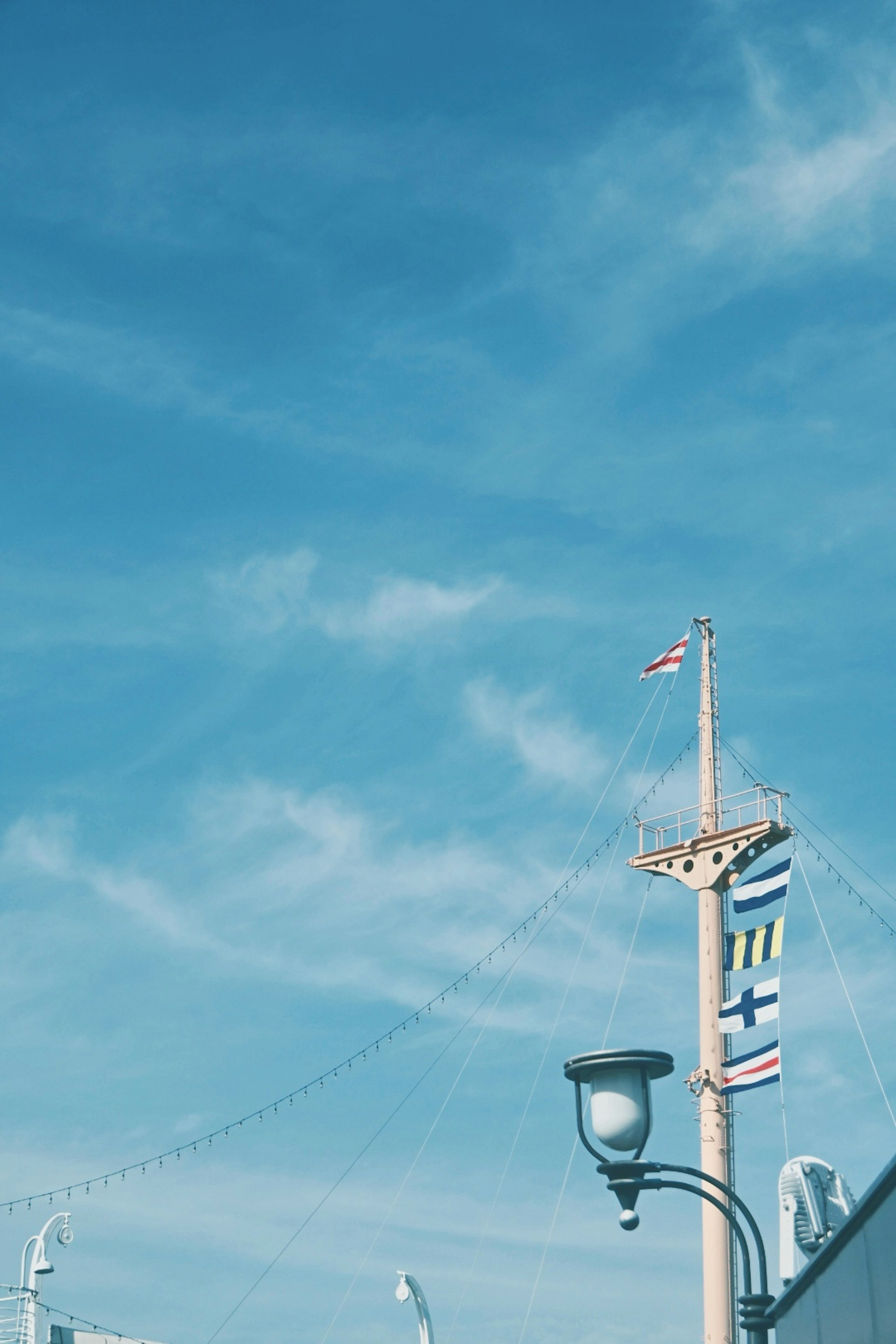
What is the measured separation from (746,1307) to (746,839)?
54.0 ft

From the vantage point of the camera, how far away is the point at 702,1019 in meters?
22.6

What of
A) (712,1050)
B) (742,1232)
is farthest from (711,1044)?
(742,1232)

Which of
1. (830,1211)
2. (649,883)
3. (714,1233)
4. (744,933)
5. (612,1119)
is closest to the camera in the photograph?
(612,1119)

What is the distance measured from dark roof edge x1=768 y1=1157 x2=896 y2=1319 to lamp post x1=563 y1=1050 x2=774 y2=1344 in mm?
203

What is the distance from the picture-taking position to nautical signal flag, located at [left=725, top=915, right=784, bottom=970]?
71.7 feet

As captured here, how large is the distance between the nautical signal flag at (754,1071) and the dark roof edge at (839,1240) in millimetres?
13123

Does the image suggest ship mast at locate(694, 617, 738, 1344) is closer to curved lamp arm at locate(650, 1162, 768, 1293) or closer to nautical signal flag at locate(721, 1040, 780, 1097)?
nautical signal flag at locate(721, 1040, 780, 1097)

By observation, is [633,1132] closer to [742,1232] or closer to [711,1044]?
[742,1232]

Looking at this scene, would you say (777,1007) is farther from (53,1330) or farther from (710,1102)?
(53,1330)

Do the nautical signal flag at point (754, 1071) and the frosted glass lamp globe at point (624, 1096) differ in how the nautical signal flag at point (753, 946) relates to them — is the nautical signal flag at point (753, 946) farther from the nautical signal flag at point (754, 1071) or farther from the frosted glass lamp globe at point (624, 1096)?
the frosted glass lamp globe at point (624, 1096)

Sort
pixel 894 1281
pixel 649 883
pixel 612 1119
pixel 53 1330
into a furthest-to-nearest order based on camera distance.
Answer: pixel 53 1330
pixel 649 883
pixel 612 1119
pixel 894 1281

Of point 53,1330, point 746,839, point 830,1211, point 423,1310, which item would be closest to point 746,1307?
point 830,1211

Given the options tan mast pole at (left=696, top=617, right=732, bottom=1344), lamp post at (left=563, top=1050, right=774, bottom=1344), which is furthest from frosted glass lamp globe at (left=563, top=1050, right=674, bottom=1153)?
tan mast pole at (left=696, top=617, right=732, bottom=1344)

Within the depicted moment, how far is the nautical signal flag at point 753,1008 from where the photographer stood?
70.5 feet
